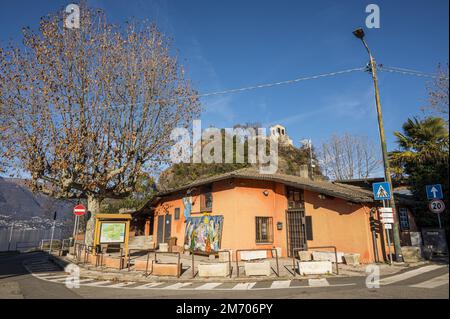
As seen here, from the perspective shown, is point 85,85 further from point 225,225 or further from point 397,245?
point 397,245

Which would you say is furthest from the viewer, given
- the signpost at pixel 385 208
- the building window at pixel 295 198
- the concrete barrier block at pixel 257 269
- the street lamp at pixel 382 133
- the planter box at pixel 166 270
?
the building window at pixel 295 198

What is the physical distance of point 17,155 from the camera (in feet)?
53.2

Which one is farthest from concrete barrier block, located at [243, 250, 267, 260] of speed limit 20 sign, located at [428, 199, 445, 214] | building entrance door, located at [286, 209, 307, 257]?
speed limit 20 sign, located at [428, 199, 445, 214]

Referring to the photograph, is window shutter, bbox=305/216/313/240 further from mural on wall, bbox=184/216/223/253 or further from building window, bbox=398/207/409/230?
building window, bbox=398/207/409/230

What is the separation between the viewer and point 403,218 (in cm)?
1736

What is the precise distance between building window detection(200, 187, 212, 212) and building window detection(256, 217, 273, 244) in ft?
11.3

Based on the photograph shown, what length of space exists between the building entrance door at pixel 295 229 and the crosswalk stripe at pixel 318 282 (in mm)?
6666

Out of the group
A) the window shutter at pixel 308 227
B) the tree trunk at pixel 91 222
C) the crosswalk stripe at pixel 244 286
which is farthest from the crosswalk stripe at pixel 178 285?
the tree trunk at pixel 91 222

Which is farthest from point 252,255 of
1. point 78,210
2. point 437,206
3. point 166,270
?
point 78,210

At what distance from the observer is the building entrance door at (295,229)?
16.6m

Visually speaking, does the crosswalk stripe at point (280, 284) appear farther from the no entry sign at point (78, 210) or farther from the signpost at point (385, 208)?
the no entry sign at point (78, 210)

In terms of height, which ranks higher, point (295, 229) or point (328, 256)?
point (295, 229)

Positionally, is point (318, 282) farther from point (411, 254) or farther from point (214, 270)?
point (411, 254)

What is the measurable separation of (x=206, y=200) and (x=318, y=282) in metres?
11.3
